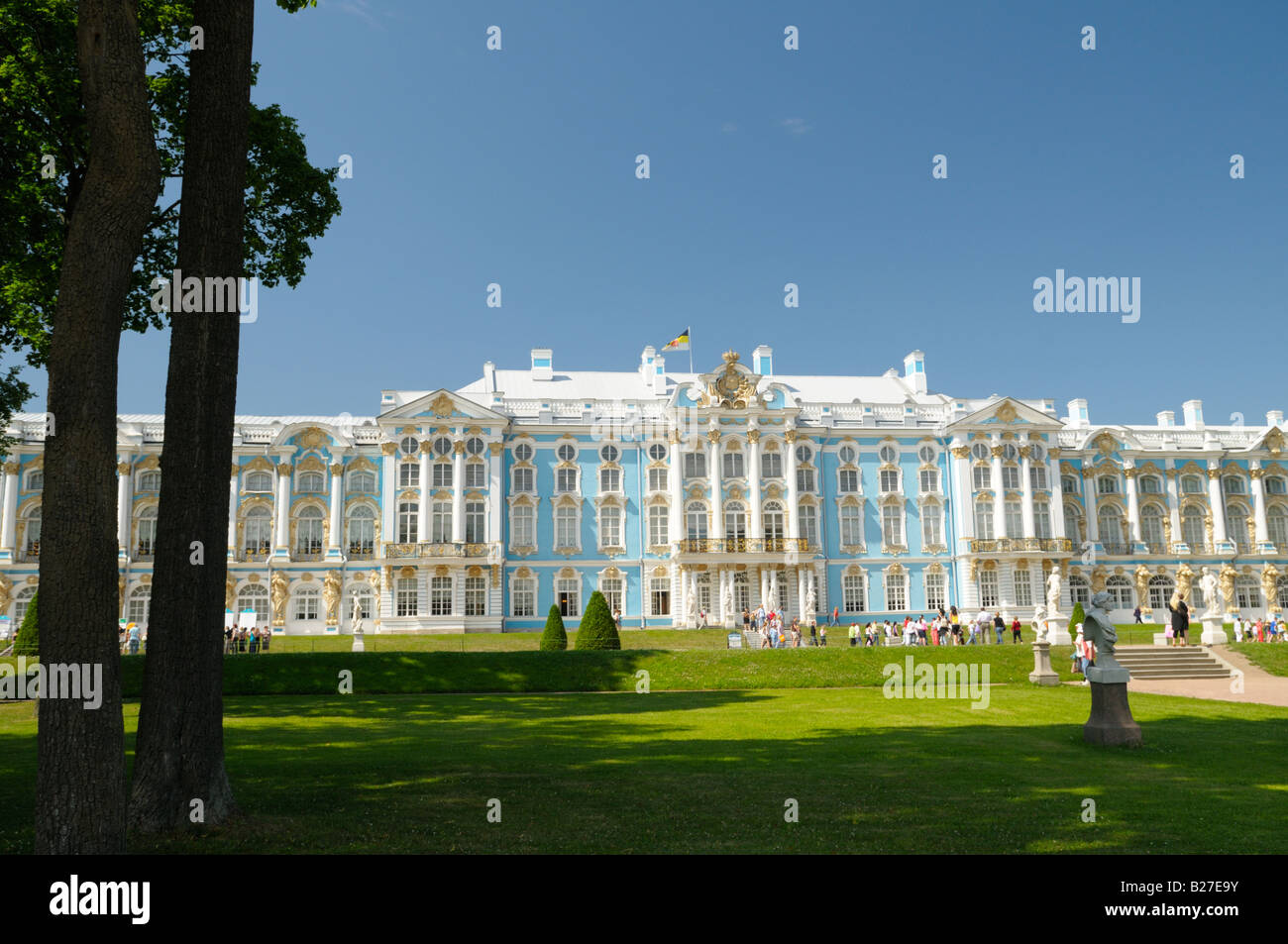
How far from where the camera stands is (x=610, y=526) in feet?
159

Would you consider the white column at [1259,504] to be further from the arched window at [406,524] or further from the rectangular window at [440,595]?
the arched window at [406,524]

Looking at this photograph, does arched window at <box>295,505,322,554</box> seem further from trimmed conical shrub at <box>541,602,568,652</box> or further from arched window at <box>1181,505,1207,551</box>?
arched window at <box>1181,505,1207,551</box>

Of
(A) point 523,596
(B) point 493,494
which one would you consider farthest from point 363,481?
(A) point 523,596

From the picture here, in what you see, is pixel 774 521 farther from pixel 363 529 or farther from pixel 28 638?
pixel 28 638

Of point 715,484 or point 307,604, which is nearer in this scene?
point 307,604

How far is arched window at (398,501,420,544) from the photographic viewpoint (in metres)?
46.7

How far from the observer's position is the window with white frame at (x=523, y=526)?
157 ft

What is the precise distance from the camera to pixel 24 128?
47.5ft

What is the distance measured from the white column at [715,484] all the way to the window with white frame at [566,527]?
7150 millimetres

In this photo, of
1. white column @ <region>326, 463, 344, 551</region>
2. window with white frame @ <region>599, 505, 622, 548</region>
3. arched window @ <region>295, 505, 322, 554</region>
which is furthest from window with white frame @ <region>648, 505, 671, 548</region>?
arched window @ <region>295, 505, 322, 554</region>

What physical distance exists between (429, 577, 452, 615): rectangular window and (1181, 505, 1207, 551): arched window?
40378mm

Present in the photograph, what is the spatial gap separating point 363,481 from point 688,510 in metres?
16.7

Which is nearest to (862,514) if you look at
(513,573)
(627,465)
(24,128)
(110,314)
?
(627,465)
